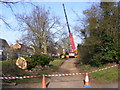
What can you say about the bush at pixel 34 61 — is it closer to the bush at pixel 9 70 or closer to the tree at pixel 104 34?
the bush at pixel 9 70

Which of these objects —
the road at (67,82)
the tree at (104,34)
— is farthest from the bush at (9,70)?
the tree at (104,34)

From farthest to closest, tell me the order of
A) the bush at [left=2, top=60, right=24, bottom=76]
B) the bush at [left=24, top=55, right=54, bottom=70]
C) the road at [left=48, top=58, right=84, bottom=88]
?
the bush at [left=24, top=55, right=54, bottom=70]
the bush at [left=2, top=60, right=24, bottom=76]
the road at [left=48, top=58, right=84, bottom=88]

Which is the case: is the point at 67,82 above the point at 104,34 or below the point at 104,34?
below

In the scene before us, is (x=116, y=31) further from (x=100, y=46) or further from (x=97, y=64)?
(x=97, y=64)

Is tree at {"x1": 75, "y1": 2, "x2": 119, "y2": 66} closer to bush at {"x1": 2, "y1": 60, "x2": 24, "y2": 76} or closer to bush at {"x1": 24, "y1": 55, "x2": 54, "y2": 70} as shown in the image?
bush at {"x1": 24, "y1": 55, "x2": 54, "y2": 70}

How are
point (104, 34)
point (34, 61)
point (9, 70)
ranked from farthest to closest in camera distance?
point (34, 61), point (104, 34), point (9, 70)

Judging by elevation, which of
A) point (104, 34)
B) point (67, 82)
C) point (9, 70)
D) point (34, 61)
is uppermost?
point (104, 34)

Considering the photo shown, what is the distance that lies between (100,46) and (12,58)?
7232 mm

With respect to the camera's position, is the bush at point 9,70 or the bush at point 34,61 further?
the bush at point 34,61

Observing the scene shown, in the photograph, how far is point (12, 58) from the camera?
13383 millimetres

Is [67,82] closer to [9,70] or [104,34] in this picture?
[9,70]

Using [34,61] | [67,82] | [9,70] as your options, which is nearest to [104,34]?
[67,82]

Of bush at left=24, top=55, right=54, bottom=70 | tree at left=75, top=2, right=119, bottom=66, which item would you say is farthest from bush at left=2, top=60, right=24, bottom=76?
tree at left=75, top=2, right=119, bottom=66

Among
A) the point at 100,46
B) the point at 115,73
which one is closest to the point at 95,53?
the point at 100,46
